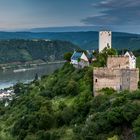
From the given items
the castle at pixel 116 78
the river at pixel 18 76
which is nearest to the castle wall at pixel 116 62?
the castle at pixel 116 78

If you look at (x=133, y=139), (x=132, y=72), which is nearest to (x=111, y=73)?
(x=132, y=72)

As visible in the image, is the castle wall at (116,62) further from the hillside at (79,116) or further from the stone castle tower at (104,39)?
the stone castle tower at (104,39)

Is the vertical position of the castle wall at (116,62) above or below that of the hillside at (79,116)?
above

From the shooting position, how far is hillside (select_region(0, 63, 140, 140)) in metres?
23.4

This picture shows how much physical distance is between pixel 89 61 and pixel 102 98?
13639 millimetres

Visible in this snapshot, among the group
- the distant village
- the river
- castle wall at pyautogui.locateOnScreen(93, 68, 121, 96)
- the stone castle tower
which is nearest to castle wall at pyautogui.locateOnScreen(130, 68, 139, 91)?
the distant village

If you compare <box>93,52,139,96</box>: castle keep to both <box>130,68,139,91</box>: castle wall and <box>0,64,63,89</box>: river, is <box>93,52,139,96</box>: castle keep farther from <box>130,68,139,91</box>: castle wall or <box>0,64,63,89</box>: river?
<box>0,64,63,89</box>: river

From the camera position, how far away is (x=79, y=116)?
1230 inches

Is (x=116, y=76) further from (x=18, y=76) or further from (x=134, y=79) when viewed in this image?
(x=18, y=76)

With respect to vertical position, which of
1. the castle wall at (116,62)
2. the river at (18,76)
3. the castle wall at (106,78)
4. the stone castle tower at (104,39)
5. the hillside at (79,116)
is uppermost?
the stone castle tower at (104,39)

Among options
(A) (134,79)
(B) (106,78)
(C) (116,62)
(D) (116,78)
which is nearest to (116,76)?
(D) (116,78)

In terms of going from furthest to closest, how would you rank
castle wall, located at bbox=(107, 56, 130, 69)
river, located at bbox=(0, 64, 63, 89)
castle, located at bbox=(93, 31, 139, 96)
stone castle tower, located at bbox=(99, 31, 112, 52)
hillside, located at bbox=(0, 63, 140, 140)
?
river, located at bbox=(0, 64, 63, 89)
stone castle tower, located at bbox=(99, 31, 112, 52)
castle wall, located at bbox=(107, 56, 130, 69)
castle, located at bbox=(93, 31, 139, 96)
hillside, located at bbox=(0, 63, 140, 140)

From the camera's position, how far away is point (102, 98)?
1168 inches

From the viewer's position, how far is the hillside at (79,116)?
2341 cm
